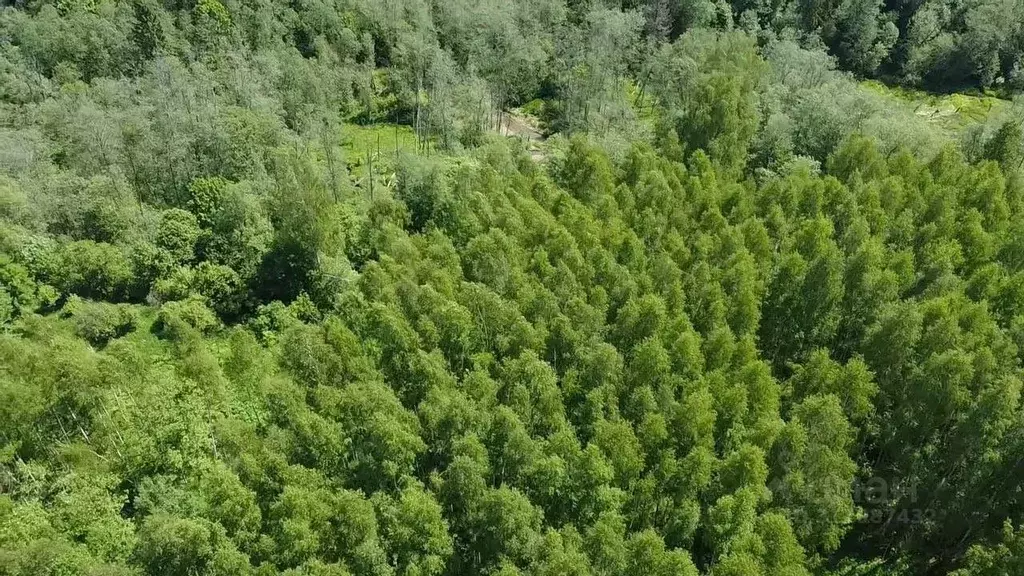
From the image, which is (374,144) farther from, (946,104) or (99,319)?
(946,104)

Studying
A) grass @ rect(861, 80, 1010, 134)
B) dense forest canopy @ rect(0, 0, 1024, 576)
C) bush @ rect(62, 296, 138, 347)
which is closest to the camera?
dense forest canopy @ rect(0, 0, 1024, 576)

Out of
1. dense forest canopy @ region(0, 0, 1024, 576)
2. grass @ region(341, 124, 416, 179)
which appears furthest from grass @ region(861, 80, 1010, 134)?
grass @ region(341, 124, 416, 179)

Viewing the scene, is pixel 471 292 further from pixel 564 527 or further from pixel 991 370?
pixel 991 370

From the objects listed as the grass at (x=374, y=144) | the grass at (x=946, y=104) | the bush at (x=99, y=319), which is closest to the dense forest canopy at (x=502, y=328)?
the bush at (x=99, y=319)

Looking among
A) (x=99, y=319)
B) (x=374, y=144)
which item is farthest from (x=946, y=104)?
(x=99, y=319)

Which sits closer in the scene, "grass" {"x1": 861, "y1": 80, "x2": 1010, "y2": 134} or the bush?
the bush

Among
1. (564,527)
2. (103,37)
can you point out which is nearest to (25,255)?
(103,37)

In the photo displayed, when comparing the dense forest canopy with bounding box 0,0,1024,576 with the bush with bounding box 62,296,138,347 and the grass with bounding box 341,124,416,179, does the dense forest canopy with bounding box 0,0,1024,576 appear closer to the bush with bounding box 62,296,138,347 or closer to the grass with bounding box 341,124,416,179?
the bush with bounding box 62,296,138,347
